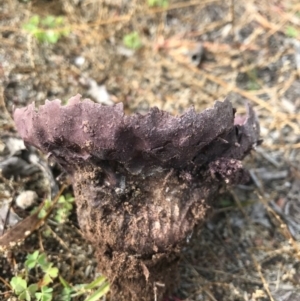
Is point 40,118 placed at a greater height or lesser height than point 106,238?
greater

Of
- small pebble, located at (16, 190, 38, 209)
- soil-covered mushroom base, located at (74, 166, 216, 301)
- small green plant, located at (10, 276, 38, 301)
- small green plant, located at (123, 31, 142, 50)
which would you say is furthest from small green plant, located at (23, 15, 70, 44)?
small green plant, located at (10, 276, 38, 301)

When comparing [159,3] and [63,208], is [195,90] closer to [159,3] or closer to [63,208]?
[159,3]

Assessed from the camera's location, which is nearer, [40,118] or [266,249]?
[40,118]

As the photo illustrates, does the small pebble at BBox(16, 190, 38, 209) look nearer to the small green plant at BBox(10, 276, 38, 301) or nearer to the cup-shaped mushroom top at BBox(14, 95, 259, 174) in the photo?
the small green plant at BBox(10, 276, 38, 301)

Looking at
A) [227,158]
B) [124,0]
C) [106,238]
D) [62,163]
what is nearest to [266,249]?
[227,158]

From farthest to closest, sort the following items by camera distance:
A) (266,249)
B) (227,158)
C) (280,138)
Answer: (280,138) < (266,249) < (227,158)

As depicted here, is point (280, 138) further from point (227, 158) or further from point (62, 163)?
point (62, 163)
